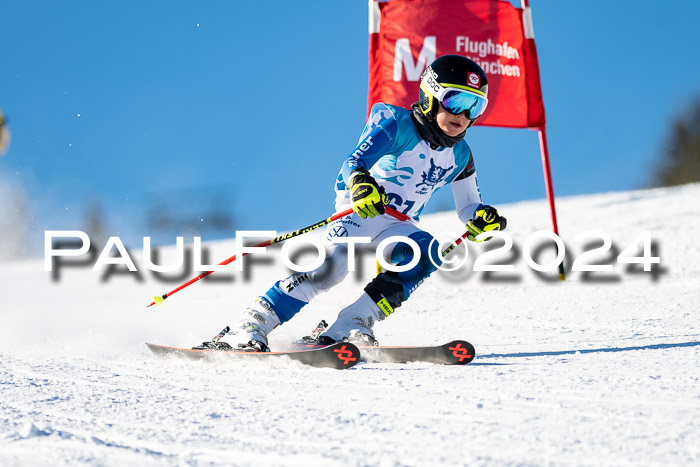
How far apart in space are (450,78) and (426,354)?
1.34 metres

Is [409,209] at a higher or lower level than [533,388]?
higher

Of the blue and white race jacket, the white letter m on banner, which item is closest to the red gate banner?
the white letter m on banner

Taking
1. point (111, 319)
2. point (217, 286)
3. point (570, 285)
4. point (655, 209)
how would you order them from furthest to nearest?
point (655, 209) < point (217, 286) < point (570, 285) < point (111, 319)

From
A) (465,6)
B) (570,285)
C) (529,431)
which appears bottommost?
(529,431)

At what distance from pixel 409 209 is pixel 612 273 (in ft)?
14.1

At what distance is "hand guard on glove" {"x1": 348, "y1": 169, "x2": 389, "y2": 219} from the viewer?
3229mm

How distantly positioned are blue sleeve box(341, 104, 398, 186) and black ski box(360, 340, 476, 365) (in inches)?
32.9

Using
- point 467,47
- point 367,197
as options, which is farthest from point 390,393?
point 467,47

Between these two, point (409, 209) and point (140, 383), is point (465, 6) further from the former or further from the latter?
point (140, 383)

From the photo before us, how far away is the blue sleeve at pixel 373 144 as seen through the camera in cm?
346

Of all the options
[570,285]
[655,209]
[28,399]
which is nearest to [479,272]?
[570,285]

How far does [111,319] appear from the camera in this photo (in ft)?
18.8

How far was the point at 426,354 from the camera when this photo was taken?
10.4 ft

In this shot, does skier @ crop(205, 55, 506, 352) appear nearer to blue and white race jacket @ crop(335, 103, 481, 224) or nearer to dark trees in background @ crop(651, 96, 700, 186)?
blue and white race jacket @ crop(335, 103, 481, 224)
